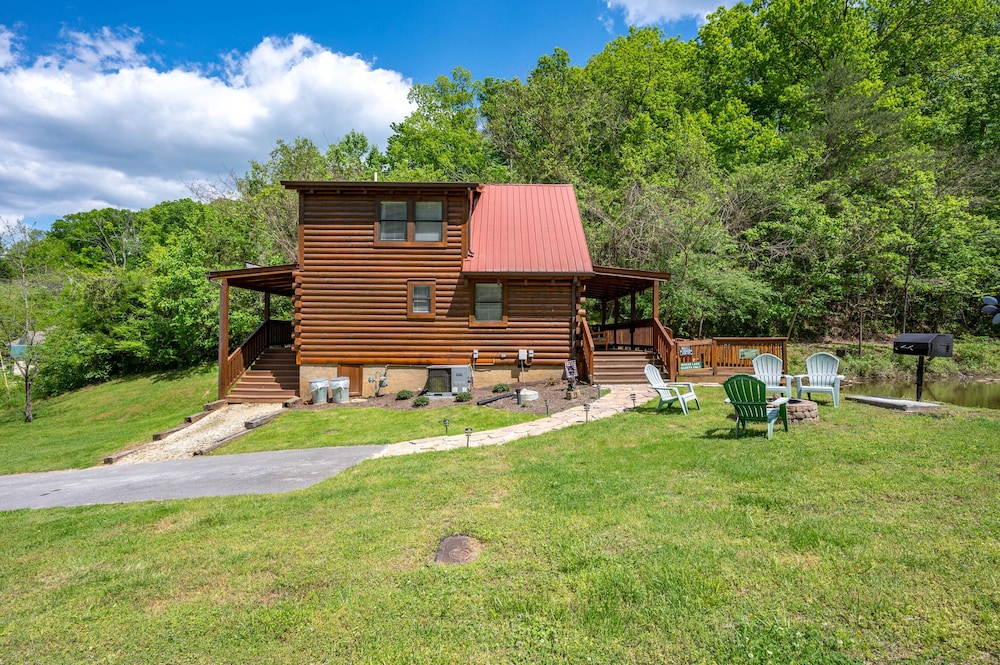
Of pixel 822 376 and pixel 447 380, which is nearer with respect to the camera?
pixel 822 376

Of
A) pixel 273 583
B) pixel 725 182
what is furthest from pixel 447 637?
pixel 725 182

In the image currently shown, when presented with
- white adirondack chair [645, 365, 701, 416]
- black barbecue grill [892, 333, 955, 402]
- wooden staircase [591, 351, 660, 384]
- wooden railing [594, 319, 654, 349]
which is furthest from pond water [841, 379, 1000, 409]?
white adirondack chair [645, 365, 701, 416]

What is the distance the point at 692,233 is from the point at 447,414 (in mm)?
12767

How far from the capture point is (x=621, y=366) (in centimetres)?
1366

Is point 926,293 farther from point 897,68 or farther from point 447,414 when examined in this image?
point 447,414

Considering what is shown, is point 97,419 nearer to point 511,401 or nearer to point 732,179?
point 511,401

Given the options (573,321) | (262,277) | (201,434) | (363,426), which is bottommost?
(201,434)

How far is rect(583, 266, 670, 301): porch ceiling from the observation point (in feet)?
45.3

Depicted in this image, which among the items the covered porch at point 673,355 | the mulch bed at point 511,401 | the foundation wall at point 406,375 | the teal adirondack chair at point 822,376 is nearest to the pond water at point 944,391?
the covered porch at point 673,355

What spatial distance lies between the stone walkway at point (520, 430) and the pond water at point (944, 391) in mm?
7193

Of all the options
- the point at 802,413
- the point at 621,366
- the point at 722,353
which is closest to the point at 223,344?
the point at 621,366

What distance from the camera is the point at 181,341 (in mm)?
22016

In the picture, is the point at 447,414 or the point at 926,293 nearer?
the point at 447,414

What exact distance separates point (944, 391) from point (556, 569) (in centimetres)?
1826
